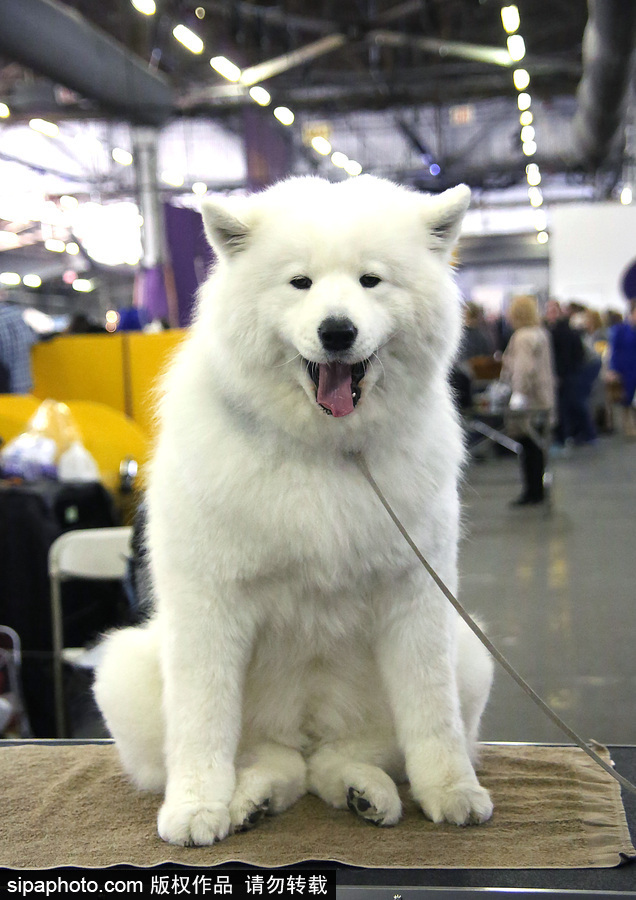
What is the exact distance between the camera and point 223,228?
1.71 meters

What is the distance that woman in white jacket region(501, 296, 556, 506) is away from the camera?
818 cm

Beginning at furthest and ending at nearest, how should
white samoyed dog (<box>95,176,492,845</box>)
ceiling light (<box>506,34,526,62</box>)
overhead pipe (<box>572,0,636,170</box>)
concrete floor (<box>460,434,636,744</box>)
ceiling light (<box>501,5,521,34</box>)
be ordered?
ceiling light (<box>506,34,526,62</box>) < ceiling light (<box>501,5,521,34</box>) < overhead pipe (<box>572,0,636,170</box>) < concrete floor (<box>460,434,636,744</box>) < white samoyed dog (<box>95,176,492,845</box>)

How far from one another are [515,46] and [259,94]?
3.60 meters

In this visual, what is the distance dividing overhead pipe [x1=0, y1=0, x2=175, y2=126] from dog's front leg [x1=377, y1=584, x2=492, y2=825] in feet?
18.1

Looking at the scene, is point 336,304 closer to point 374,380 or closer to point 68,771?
point 374,380

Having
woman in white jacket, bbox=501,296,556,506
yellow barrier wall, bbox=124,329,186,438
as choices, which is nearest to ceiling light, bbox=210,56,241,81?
woman in white jacket, bbox=501,296,556,506

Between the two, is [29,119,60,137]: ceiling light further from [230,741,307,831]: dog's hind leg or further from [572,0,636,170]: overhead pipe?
[230,741,307,831]: dog's hind leg

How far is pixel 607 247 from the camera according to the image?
47.4ft

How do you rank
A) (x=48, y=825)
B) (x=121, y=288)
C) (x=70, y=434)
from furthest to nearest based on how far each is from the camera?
(x=121, y=288), (x=70, y=434), (x=48, y=825)

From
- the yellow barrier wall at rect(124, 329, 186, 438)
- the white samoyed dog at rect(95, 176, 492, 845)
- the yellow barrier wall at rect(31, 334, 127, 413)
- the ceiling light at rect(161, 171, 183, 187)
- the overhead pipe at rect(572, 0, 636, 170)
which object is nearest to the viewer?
the white samoyed dog at rect(95, 176, 492, 845)

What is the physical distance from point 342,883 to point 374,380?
94 centimetres

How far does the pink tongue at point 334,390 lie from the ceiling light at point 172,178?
17.3m

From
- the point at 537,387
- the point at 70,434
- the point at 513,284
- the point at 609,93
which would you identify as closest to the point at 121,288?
the point at 513,284

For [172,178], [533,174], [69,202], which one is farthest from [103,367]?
[533,174]
